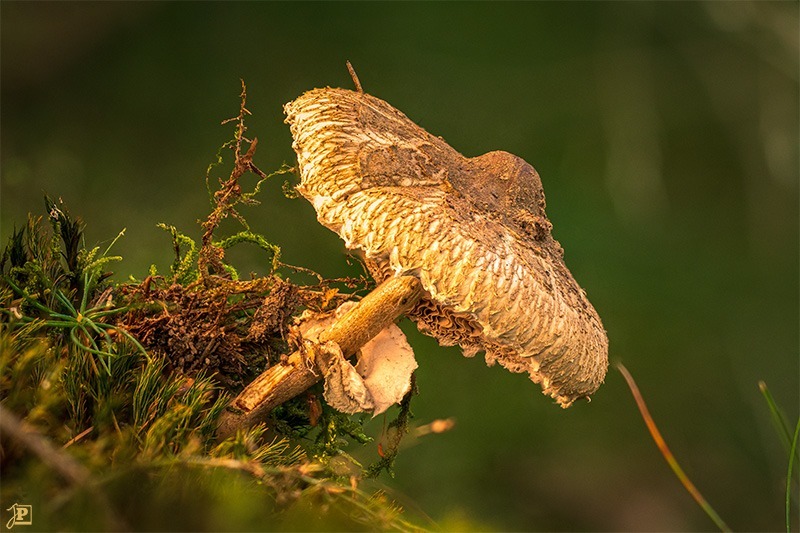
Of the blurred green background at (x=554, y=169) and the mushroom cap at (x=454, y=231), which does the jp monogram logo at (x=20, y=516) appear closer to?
the mushroom cap at (x=454, y=231)

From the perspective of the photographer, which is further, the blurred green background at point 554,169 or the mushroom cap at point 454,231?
the blurred green background at point 554,169

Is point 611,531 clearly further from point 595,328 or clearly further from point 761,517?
point 595,328

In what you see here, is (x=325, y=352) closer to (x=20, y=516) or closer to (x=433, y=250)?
(x=433, y=250)

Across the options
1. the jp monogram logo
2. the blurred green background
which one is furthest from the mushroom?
the blurred green background

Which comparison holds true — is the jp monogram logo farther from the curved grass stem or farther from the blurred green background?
the blurred green background

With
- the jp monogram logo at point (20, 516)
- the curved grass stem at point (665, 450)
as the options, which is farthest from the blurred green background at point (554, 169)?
the jp monogram logo at point (20, 516)

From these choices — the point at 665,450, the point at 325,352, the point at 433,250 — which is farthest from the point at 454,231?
the point at 665,450
